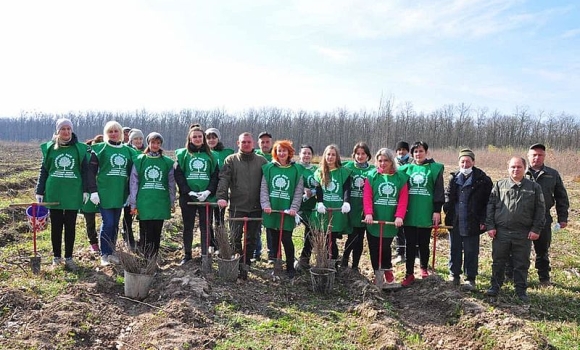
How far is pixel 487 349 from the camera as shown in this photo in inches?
163

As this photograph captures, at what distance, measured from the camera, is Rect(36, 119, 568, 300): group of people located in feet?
18.9

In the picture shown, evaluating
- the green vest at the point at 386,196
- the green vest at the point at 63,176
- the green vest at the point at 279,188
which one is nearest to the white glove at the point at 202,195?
the green vest at the point at 279,188

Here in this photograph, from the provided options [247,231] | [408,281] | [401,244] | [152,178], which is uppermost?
[152,178]

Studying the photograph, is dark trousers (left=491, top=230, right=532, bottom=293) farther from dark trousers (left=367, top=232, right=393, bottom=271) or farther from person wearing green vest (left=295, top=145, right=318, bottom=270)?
person wearing green vest (left=295, top=145, right=318, bottom=270)

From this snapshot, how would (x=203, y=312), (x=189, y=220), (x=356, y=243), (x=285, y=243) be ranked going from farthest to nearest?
(x=356, y=243)
(x=189, y=220)
(x=285, y=243)
(x=203, y=312)

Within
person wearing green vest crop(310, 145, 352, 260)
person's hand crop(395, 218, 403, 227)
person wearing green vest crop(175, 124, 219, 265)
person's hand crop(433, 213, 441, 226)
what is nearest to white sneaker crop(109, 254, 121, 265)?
person wearing green vest crop(175, 124, 219, 265)

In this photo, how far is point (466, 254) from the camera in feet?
19.0

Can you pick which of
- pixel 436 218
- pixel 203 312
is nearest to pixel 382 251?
pixel 436 218

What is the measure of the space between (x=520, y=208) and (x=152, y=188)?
16.1 ft

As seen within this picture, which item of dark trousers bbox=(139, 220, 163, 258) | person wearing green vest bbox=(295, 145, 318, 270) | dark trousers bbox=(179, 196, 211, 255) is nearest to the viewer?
dark trousers bbox=(139, 220, 163, 258)

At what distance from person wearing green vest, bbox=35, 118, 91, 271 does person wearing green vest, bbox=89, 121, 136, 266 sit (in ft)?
0.56

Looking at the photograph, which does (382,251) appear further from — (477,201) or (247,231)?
(247,231)

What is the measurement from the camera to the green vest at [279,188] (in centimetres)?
592

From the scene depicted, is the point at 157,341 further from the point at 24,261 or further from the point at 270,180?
the point at 24,261
